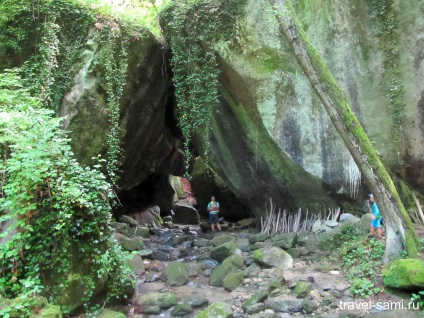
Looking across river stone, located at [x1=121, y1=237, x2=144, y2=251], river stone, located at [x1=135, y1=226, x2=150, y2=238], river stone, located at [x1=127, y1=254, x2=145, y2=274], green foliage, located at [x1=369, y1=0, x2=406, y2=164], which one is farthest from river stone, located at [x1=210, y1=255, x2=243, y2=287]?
river stone, located at [x1=135, y1=226, x2=150, y2=238]

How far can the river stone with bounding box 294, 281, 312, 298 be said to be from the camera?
16.9 ft

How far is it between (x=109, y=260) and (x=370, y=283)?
3.73 metres

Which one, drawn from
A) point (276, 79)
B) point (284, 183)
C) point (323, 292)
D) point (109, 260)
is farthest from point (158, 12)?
point (323, 292)

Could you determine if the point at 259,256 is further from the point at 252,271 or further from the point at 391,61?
the point at 391,61

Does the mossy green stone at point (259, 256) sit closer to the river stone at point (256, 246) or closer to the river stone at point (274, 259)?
the river stone at point (274, 259)

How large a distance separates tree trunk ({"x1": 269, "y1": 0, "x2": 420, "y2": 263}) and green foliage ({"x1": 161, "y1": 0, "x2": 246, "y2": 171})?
283cm

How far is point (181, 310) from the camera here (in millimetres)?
5113

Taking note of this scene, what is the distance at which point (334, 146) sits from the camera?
809cm

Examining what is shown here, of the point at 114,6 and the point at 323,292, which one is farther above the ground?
the point at 114,6

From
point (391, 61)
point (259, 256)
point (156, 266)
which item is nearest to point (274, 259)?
point (259, 256)

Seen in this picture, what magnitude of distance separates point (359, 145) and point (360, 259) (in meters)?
1.95

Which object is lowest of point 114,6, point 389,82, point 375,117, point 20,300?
point 20,300

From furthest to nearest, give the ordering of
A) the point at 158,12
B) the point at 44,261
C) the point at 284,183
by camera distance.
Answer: the point at 158,12
the point at 284,183
the point at 44,261

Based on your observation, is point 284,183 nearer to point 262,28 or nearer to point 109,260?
point 262,28
